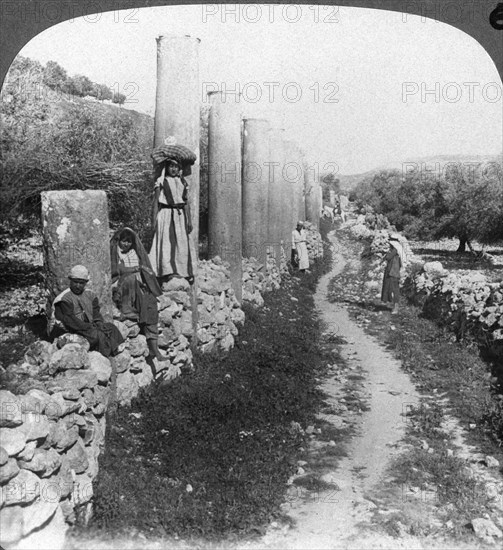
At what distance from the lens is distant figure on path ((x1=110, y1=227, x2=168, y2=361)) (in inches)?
290

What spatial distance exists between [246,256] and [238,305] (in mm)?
4718

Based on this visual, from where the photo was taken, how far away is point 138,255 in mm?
7684

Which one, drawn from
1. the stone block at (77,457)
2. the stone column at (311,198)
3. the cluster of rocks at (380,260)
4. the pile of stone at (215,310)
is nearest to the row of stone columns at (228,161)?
the pile of stone at (215,310)

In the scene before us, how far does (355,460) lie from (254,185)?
10701mm

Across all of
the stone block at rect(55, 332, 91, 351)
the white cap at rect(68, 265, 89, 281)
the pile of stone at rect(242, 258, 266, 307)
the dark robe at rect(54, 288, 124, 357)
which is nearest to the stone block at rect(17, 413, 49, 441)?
the stone block at rect(55, 332, 91, 351)

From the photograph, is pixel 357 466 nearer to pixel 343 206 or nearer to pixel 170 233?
pixel 170 233

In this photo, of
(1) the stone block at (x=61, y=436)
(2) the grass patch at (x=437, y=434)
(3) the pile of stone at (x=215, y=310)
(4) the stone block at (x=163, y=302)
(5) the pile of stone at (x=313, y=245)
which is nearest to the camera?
(1) the stone block at (x=61, y=436)

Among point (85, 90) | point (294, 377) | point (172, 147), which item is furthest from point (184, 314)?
point (85, 90)

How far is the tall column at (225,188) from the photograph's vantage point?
39.8 ft

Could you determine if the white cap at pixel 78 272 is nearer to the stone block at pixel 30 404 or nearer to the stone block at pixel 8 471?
the stone block at pixel 30 404

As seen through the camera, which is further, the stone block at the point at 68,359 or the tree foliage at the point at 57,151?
the tree foliage at the point at 57,151

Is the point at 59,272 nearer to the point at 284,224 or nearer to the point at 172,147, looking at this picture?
the point at 172,147

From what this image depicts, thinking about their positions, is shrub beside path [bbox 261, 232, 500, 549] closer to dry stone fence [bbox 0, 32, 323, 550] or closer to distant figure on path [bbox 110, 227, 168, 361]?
dry stone fence [bbox 0, 32, 323, 550]

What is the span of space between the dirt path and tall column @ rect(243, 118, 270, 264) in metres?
5.52
